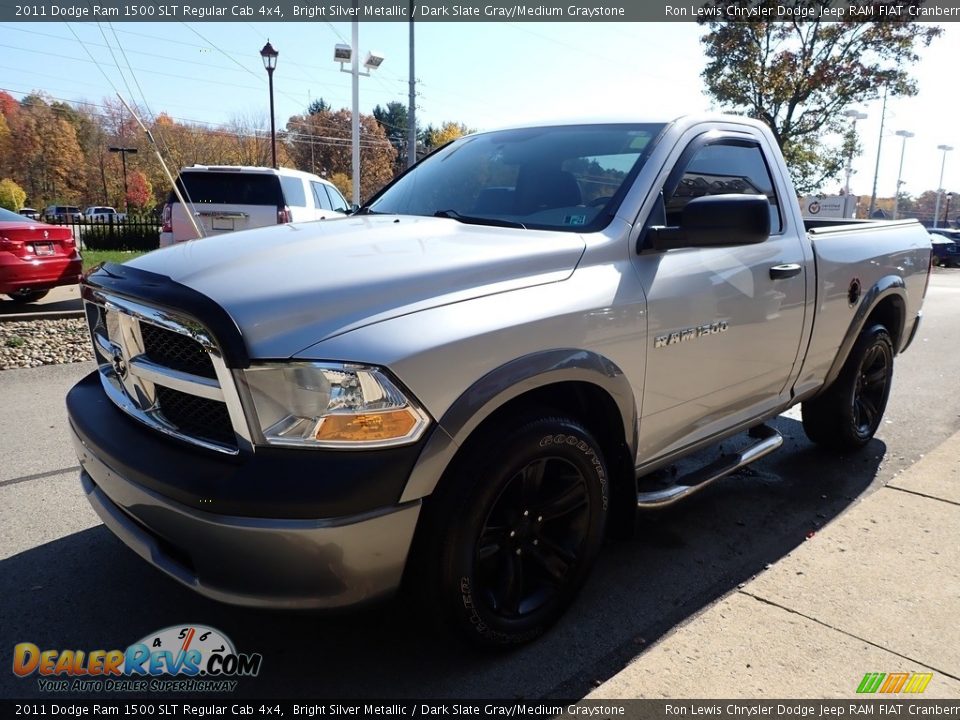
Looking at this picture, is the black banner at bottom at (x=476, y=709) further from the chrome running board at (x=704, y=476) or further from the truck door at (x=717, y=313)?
the truck door at (x=717, y=313)

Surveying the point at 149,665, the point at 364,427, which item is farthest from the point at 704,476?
the point at 149,665

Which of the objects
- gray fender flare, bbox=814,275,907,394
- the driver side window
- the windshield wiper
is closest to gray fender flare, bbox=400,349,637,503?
the windshield wiper

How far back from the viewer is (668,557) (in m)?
3.28

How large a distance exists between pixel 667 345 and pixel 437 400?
1163mm

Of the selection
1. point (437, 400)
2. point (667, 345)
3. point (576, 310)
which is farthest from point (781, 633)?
point (437, 400)

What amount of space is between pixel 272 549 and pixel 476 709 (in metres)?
0.89

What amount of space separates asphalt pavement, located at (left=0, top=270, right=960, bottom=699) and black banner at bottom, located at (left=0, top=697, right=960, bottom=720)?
45mm

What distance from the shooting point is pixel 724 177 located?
3.43 m

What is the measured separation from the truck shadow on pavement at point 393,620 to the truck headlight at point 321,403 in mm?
517

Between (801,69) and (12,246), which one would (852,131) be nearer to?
(801,69)

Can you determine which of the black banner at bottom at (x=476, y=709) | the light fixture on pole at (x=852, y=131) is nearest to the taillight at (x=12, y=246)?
the black banner at bottom at (x=476, y=709)

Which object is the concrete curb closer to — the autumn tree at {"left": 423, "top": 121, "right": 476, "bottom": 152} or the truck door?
the truck door

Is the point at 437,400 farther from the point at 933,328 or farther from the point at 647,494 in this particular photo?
the point at 933,328

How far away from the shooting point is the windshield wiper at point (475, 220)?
2.93 metres
